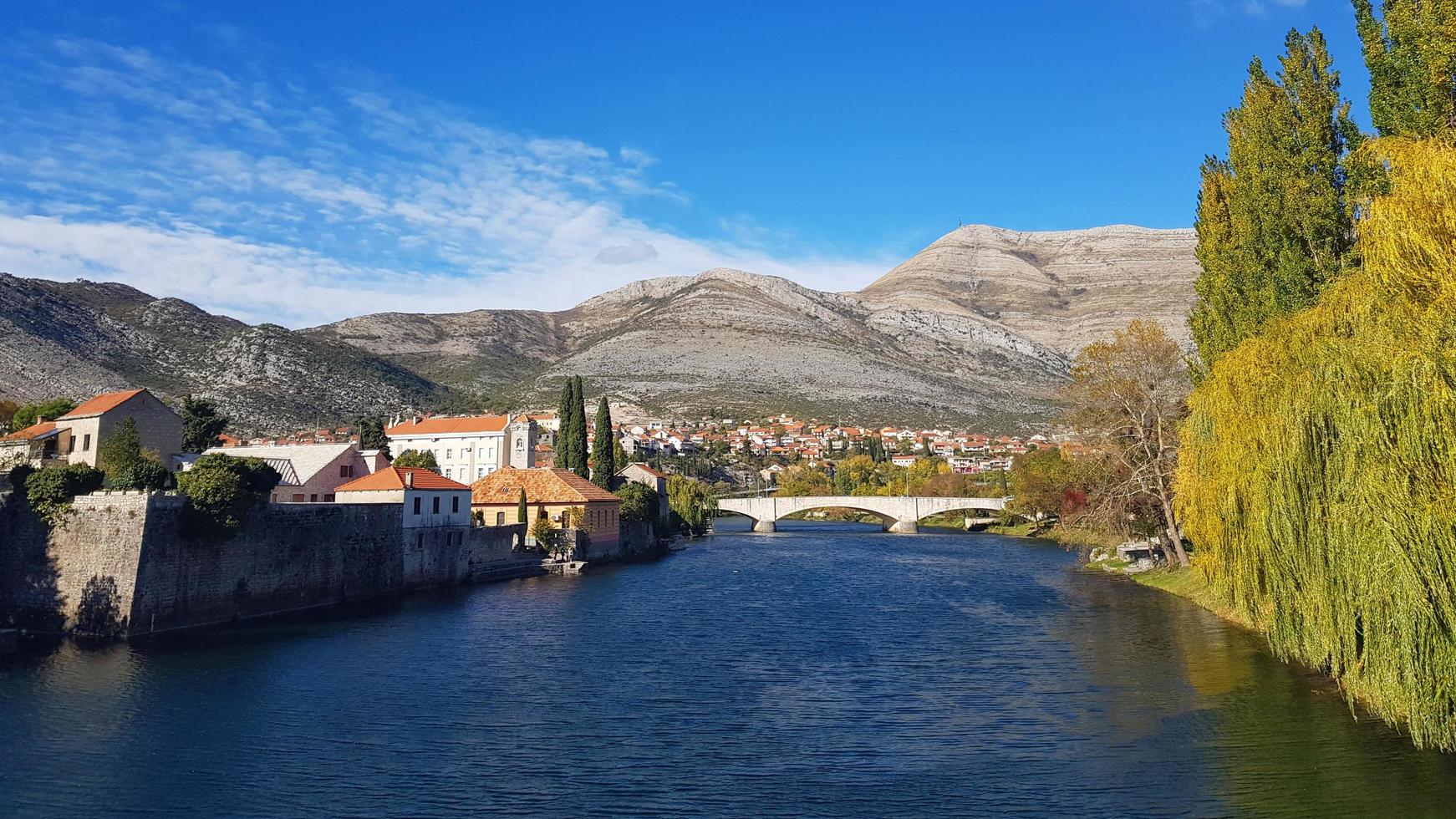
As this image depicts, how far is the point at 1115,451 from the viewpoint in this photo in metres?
44.6

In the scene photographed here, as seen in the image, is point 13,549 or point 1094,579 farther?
point 1094,579

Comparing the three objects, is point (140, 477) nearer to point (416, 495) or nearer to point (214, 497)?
point (214, 497)

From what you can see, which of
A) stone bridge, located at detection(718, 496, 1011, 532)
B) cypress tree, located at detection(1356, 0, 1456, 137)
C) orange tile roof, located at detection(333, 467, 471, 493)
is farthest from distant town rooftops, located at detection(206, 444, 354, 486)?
stone bridge, located at detection(718, 496, 1011, 532)

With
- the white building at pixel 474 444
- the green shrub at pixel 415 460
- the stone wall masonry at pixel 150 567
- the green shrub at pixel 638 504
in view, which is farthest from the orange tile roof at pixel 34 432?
the white building at pixel 474 444

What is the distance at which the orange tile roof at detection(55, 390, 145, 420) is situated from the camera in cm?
4428

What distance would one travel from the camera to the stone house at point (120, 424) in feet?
144

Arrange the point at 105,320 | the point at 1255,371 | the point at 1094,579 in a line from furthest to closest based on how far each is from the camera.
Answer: the point at 105,320 < the point at 1094,579 < the point at 1255,371

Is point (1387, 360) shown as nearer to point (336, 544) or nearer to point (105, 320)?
point (336, 544)

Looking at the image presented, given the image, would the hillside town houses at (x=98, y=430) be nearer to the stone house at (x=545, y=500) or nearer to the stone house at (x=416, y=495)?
the stone house at (x=416, y=495)


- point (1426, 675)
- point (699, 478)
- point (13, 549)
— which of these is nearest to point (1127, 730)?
point (1426, 675)

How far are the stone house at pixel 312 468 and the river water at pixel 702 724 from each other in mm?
21633

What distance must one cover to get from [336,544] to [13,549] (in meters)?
11.1

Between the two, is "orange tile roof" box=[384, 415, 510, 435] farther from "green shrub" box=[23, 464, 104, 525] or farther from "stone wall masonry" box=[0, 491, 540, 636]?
"green shrub" box=[23, 464, 104, 525]

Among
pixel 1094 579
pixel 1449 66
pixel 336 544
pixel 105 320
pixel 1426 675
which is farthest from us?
pixel 105 320
